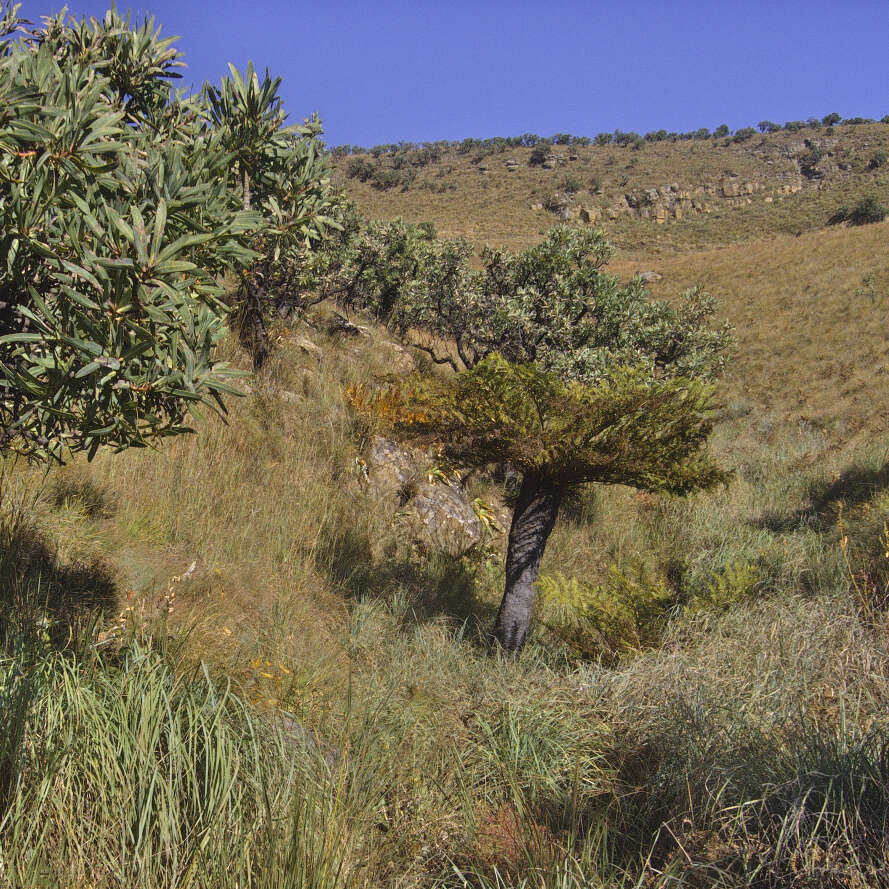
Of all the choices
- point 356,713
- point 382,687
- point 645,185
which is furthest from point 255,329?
point 645,185

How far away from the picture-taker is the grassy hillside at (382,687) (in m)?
1.80

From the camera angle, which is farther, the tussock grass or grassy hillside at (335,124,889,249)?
grassy hillside at (335,124,889,249)

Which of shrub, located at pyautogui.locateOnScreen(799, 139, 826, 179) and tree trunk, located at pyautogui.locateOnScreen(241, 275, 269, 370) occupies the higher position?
shrub, located at pyautogui.locateOnScreen(799, 139, 826, 179)

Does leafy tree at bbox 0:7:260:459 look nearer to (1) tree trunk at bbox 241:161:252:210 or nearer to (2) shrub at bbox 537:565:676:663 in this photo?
(1) tree trunk at bbox 241:161:252:210

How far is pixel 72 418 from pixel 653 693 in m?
2.93

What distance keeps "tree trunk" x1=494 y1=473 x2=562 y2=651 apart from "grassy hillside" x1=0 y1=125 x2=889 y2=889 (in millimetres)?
211

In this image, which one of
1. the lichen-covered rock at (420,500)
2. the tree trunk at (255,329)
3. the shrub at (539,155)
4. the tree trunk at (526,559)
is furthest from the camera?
the shrub at (539,155)

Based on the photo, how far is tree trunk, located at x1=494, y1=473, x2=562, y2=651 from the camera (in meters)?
4.31

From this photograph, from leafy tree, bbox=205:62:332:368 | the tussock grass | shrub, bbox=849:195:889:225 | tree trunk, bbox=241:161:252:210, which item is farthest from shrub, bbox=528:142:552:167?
tree trunk, bbox=241:161:252:210

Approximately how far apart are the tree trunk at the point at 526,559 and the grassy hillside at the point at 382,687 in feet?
0.69

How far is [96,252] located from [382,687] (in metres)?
2.34

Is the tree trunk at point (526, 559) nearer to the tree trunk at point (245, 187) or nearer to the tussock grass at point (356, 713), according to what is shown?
the tussock grass at point (356, 713)

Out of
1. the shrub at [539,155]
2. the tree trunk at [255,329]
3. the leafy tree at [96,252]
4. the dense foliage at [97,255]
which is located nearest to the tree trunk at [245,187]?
the dense foliage at [97,255]

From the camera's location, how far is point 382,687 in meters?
3.03
